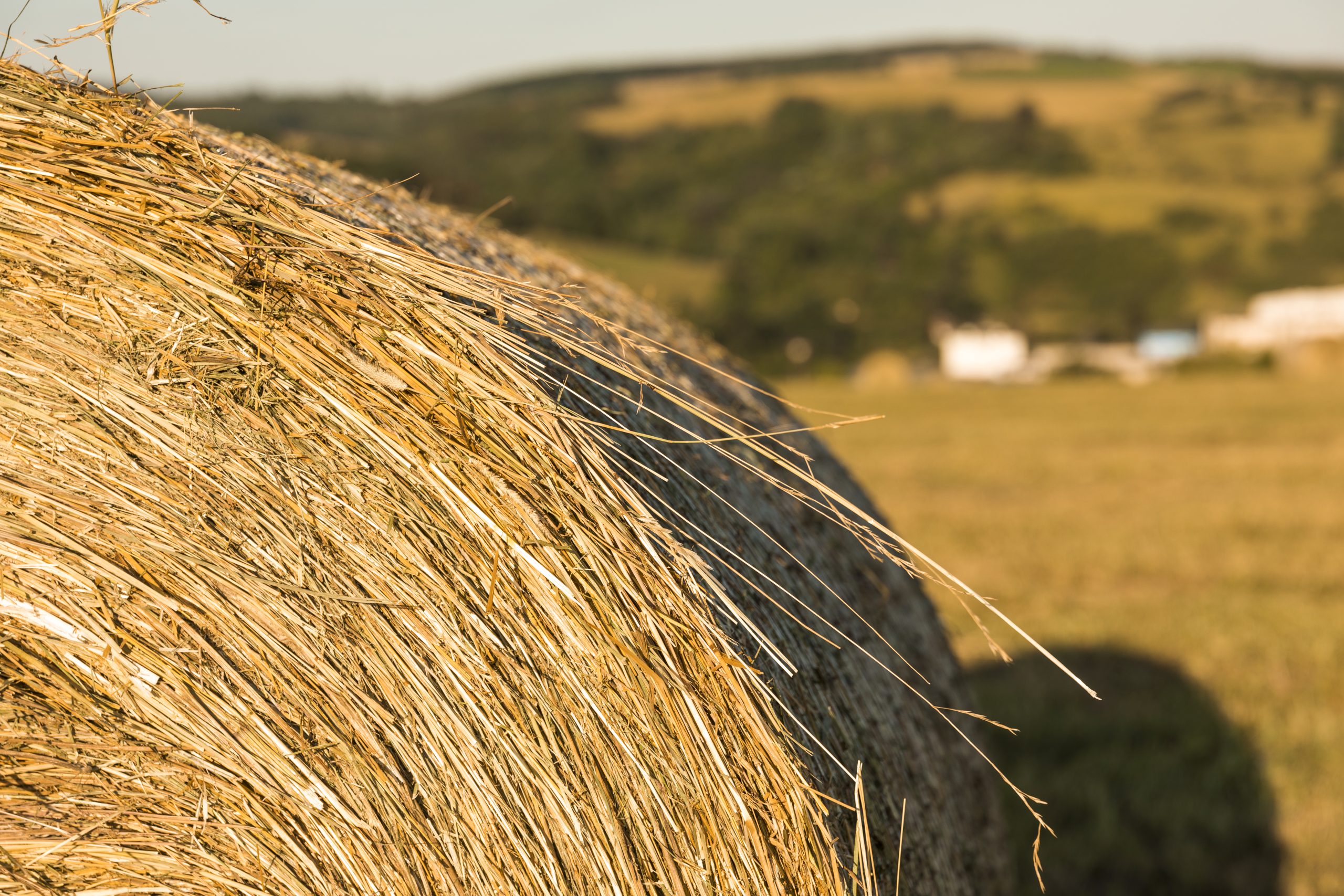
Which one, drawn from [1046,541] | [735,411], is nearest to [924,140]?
[1046,541]

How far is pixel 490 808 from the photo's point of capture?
78.9 inches

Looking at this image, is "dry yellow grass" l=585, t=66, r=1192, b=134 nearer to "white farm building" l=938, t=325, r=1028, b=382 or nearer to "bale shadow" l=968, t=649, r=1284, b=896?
"white farm building" l=938, t=325, r=1028, b=382

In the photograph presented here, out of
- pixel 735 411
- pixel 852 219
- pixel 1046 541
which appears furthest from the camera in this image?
pixel 852 219

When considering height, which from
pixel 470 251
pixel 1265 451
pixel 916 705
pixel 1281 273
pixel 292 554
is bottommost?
pixel 1281 273

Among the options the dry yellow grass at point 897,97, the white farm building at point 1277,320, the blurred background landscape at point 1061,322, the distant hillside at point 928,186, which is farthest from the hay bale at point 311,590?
the dry yellow grass at point 897,97

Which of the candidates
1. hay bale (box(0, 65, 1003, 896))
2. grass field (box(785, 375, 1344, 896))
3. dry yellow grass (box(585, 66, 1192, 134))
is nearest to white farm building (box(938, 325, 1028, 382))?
grass field (box(785, 375, 1344, 896))

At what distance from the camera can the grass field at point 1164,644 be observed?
4496mm

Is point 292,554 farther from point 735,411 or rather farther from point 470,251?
point 735,411

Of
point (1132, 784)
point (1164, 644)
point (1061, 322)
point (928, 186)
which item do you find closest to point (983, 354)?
point (1061, 322)

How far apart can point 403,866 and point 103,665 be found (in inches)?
26.5

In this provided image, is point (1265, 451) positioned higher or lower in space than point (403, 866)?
lower

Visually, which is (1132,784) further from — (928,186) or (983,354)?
(928,186)

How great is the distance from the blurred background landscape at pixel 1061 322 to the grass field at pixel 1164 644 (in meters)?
0.03

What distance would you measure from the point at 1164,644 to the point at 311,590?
20.5 ft
